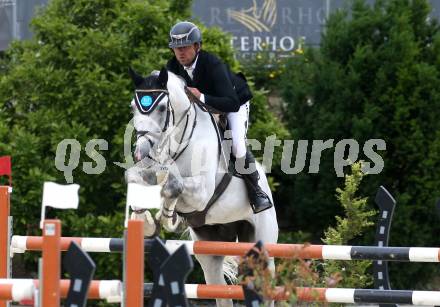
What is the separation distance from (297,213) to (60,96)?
2.62 metres

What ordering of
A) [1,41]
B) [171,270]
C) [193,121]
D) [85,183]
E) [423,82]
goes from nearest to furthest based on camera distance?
[171,270], [193,121], [85,183], [423,82], [1,41]

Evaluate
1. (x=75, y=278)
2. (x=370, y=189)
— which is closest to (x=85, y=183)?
(x=370, y=189)

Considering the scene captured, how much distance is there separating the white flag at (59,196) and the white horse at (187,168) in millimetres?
1051

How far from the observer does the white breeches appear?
20.9ft

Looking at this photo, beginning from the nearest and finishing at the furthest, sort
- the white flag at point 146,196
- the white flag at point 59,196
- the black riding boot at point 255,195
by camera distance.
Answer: the white flag at point 59,196 < the white flag at point 146,196 < the black riding boot at point 255,195

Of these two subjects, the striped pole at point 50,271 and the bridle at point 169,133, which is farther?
the bridle at point 169,133

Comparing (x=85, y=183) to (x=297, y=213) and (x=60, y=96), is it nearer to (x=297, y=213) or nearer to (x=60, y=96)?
(x=60, y=96)

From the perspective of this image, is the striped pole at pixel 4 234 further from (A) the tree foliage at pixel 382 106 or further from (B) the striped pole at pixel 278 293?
(A) the tree foliage at pixel 382 106

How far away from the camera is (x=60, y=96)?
872 cm

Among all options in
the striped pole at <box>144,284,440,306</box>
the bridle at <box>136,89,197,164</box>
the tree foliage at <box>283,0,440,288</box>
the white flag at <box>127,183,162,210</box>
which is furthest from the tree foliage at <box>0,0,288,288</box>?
the white flag at <box>127,183,162,210</box>

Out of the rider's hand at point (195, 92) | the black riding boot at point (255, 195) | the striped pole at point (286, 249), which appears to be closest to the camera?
the striped pole at point (286, 249)

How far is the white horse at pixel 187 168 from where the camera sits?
5.64 meters

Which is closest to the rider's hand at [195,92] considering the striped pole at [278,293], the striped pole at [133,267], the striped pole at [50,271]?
the striped pole at [278,293]

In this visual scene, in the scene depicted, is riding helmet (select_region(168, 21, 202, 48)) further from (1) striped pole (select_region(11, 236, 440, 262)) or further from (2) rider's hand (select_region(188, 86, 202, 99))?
(1) striped pole (select_region(11, 236, 440, 262))
